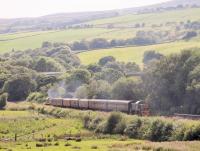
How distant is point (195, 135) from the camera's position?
62125 millimetres

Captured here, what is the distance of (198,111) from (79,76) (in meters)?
53.1

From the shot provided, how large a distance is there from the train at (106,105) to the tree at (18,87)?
A: 1727 cm

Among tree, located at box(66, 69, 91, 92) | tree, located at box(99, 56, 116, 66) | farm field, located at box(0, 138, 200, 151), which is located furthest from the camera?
tree, located at box(99, 56, 116, 66)

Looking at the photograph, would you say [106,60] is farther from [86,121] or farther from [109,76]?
[86,121]

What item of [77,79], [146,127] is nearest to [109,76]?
[77,79]

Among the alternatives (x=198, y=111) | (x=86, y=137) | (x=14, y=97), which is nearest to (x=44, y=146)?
(x=86, y=137)

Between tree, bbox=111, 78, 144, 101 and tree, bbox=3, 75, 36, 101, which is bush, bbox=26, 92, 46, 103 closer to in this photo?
tree, bbox=3, 75, 36, 101

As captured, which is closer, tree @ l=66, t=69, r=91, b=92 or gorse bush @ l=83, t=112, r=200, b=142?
gorse bush @ l=83, t=112, r=200, b=142

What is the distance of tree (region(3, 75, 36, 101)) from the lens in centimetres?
12750

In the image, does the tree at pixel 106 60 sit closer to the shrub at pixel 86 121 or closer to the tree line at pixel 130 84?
the tree line at pixel 130 84

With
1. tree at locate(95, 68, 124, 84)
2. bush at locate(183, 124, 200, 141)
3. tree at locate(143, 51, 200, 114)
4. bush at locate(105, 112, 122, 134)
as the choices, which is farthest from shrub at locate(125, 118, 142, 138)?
tree at locate(95, 68, 124, 84)

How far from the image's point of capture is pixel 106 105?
93.8 m

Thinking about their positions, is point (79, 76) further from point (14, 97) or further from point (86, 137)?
point (86, 137)

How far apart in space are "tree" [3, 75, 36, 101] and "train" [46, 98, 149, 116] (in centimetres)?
1727
